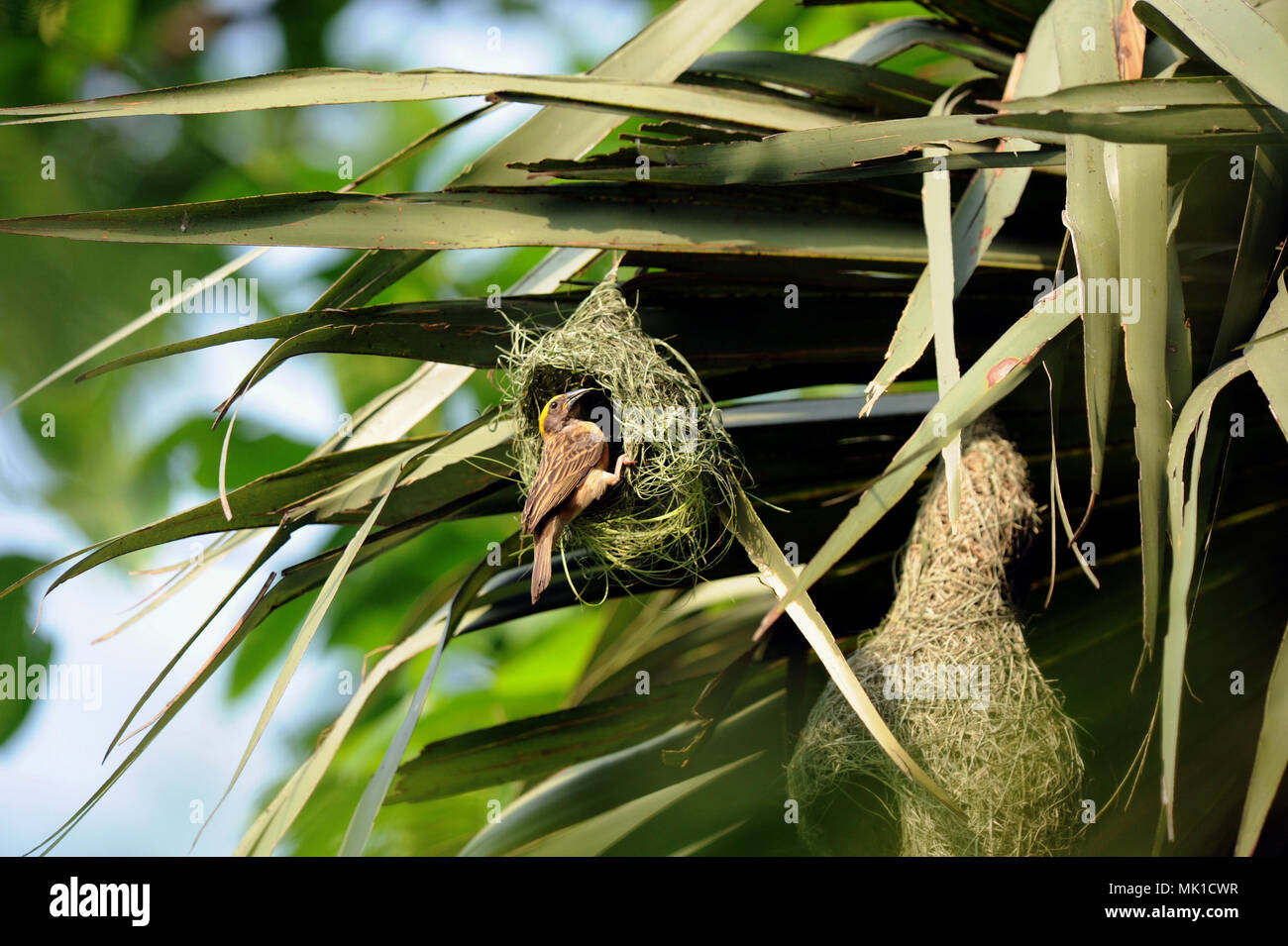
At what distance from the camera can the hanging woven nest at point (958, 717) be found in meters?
1.63

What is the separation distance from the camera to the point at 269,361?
4.16 feet

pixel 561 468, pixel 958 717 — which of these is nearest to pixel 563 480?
pixel 561 468

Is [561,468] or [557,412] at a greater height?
[557,412]

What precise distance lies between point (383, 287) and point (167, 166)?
9.47 ft

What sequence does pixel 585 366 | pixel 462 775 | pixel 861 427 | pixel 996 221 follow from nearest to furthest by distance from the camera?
pixel 996 221 → pixel 585 366 → pixel 861 427 → pixel 462 775

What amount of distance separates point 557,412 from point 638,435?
8.0 inches

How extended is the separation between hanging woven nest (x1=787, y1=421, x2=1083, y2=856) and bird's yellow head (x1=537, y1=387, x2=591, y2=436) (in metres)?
0.72

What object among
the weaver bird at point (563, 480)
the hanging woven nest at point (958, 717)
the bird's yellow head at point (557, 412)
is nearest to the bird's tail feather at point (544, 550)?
the weaver bird at point (563, 480)

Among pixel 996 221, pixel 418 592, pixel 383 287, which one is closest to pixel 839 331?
pixel 996 221

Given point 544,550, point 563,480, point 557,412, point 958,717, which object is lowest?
Result: point 958,717

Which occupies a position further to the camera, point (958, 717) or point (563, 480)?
point (958, 717)

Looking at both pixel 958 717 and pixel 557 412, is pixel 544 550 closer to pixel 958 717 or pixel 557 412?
pixel 557 412

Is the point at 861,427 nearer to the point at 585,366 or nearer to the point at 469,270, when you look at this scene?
the point at 585,366

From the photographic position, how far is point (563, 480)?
1.50m
